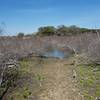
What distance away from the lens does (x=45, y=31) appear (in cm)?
5841

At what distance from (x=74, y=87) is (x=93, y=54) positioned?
27.6ft

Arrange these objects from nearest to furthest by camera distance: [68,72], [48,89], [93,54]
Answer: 1. [48,89]
2. [68,72]
3. [93,54]

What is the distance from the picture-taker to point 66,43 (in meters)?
37.0

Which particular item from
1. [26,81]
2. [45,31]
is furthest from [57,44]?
[26,81]

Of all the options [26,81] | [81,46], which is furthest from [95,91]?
[81,46]

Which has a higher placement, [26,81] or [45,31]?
[45,31]

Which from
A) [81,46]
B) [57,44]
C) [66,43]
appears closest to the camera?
[81,46]

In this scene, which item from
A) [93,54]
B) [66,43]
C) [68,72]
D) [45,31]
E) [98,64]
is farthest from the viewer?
[45,31]

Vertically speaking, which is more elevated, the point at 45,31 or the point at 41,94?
the point at 45,31

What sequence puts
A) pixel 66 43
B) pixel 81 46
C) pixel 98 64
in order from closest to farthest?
pixel 98 64
pixel 81 46
pixel 66 43

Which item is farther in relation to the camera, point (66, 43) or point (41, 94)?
point (66, 43)

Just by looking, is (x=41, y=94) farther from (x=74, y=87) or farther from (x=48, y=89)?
(x=74, y=87)

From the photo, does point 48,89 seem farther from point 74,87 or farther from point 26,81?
point 26,81

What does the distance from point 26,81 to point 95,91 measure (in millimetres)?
4134
